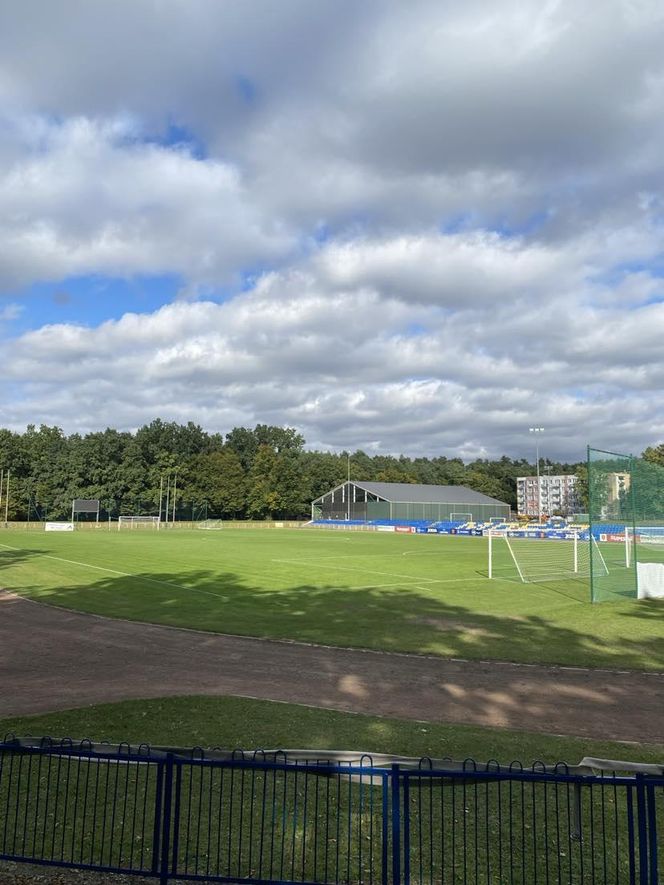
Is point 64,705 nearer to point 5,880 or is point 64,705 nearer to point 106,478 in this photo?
point 5,880

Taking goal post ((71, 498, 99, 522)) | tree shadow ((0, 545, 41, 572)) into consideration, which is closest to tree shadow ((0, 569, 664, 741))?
tree shadow ((0, 545, 41, 572))

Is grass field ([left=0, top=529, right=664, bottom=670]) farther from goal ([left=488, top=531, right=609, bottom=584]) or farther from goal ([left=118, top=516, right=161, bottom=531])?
goal ([left=118, top=516, right=161, bottom=531])

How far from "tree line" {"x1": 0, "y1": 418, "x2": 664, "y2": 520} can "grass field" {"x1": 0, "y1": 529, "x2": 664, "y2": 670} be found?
81.1 m

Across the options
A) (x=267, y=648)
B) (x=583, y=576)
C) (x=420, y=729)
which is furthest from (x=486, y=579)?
(x=420, y=729)

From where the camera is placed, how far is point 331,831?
6.18 metres

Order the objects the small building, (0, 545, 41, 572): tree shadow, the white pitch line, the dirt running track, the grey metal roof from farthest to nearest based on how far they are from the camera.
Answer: the grey metal roof < the small building < (0, 545, 41, 572): tree shadow < the white pitch line < the dirt running track

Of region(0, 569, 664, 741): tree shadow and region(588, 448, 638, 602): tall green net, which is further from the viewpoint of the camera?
region(588, 448, 638, 602): tall green net

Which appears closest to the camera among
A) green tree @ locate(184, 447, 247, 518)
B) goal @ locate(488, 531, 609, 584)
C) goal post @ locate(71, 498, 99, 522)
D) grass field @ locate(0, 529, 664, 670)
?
grass field @ locate(0, 529, 664, 670)

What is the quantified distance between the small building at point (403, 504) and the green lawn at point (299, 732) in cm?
9693

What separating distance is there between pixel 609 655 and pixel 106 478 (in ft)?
357

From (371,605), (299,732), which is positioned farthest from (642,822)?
(371,605)

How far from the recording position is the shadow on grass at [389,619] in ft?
47.5

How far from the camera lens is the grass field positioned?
592 inches

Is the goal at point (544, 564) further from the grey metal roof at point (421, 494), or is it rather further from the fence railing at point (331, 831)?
the grey metal roof at point (421, 494)
